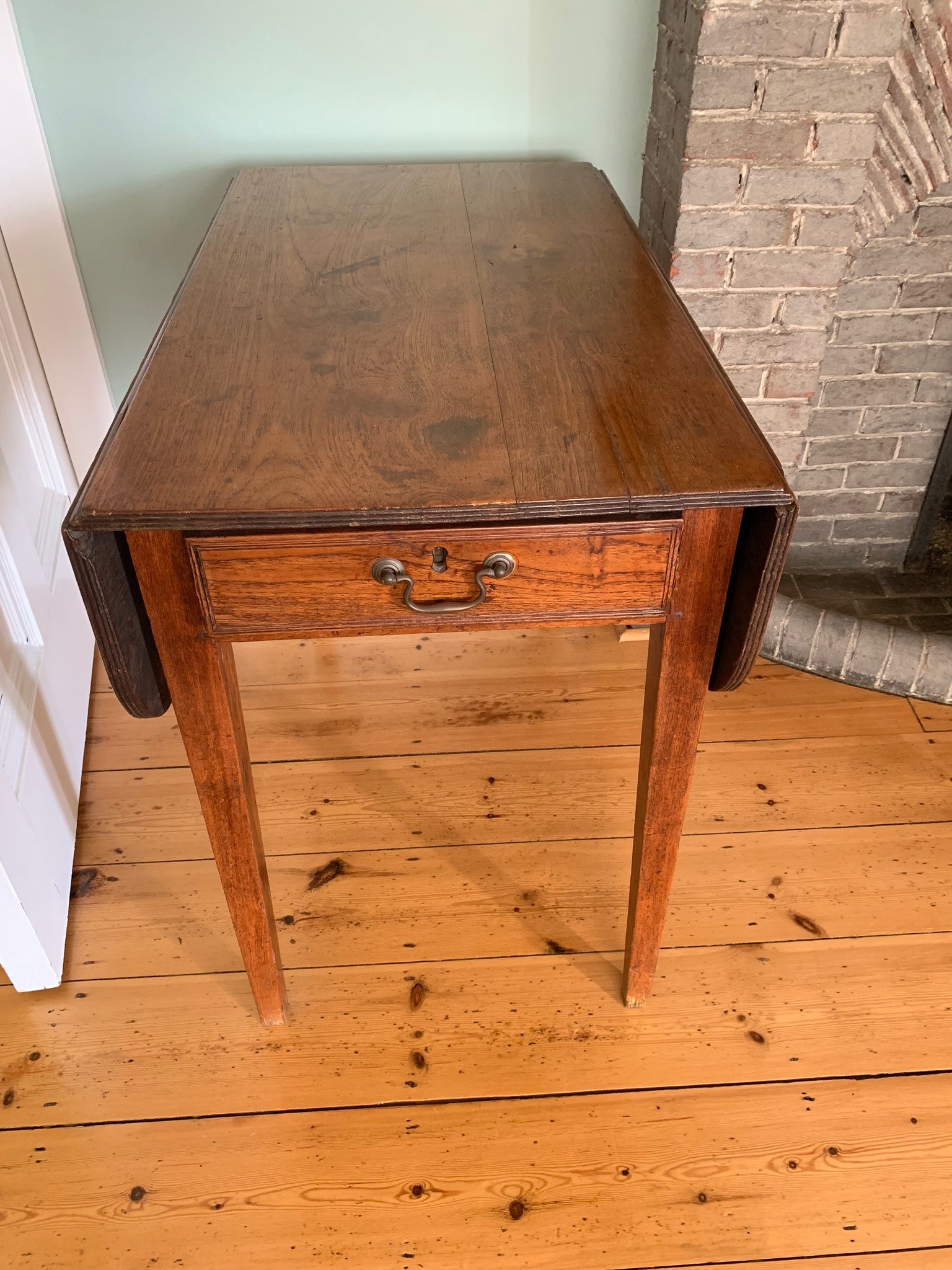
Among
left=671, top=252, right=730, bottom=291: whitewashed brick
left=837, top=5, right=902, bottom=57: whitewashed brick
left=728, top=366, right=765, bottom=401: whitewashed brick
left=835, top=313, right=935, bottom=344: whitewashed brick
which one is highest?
left=837, top=5, right=902, bottom=57: whitewashed brick

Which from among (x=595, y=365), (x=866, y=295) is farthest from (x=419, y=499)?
(x=866, y=295)

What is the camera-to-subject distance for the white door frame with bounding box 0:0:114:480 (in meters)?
1.75

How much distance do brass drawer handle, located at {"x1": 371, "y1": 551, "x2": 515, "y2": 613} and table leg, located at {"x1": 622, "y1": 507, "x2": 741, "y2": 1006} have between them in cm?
20

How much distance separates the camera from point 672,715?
4.01ft

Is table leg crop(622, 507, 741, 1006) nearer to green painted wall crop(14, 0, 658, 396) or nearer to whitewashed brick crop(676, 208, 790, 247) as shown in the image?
whitewashed brick crop(676, 208, 790, 247)

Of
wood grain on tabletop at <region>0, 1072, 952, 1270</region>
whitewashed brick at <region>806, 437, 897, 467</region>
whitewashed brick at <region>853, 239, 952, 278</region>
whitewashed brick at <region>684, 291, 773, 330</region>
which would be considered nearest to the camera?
wood grain on tabletop at <region>0, 1072, 952, 1270</region>

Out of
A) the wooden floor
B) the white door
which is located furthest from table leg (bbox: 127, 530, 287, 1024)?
the white door

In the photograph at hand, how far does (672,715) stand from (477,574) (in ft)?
1.12

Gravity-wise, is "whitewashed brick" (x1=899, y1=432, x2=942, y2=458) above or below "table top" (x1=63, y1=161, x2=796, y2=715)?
below

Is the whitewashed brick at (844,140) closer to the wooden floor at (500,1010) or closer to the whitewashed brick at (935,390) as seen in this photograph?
the whitewashed brick at (935,390)

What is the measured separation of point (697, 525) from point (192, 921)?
1138 millimetres

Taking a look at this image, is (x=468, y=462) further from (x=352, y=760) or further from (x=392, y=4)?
(x=392, y=4)

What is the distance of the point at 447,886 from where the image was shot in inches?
67.9

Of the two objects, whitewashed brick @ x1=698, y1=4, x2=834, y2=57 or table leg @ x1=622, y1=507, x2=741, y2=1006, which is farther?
whitewashed brick @ x1=698, y1=4, x2=834, y2=57
